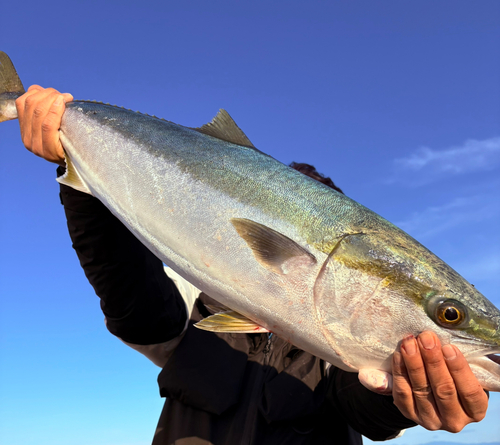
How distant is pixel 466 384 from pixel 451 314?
39 cm

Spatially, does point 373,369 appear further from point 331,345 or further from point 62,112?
point 62,112

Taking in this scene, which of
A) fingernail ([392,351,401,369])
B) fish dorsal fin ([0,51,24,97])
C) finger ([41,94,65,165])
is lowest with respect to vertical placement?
fingernail ([392,351,401,369])

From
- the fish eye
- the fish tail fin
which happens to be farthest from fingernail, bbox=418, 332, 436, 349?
the fish tail fin

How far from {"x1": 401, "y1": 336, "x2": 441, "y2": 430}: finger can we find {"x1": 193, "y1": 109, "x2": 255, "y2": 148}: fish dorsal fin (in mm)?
1696

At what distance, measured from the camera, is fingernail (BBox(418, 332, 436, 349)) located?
2061mm

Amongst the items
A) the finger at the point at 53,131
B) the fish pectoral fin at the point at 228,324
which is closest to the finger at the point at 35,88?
the finger at the point at 53,131

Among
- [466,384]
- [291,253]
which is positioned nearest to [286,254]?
[291,253]

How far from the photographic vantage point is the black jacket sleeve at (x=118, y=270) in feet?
10.4

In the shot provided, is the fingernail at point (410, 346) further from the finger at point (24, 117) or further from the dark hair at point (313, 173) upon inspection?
the dark hair at point (313, 173)

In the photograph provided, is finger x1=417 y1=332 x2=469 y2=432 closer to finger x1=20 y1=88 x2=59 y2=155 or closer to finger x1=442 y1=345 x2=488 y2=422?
finger x1=442 y1=345 x2=488 y2=422

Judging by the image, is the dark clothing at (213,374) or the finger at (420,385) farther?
the dark clothing at (213,374)

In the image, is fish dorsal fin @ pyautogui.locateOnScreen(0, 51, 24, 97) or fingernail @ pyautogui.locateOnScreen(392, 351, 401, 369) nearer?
fingernail @ pyautogui.locateOnScreen(392, 351, 401, 369)

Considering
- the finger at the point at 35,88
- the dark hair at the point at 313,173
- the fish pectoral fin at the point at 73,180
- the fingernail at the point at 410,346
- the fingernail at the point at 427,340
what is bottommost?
the fingernail at the point at 410,346

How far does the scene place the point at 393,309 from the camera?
7.03 ft
